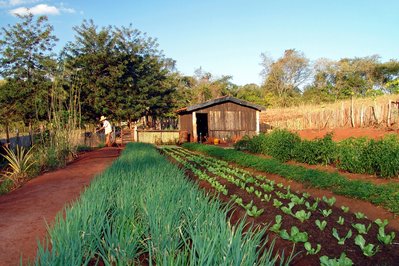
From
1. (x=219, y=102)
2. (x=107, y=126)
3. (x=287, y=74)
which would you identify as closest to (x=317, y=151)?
(x=107, y=126)

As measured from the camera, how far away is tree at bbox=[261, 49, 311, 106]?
41.9 m

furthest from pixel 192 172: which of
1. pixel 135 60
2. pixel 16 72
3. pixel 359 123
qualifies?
pixel 135 60

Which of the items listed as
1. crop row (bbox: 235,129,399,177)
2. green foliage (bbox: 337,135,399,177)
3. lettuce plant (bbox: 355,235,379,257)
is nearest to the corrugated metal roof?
crop row (bbox: 235,129,399,177)

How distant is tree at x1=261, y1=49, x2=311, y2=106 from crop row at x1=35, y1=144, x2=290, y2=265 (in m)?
40.3

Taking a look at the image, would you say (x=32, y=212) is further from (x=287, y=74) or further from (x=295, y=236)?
(x=287, y=74)

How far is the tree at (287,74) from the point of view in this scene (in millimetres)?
41938

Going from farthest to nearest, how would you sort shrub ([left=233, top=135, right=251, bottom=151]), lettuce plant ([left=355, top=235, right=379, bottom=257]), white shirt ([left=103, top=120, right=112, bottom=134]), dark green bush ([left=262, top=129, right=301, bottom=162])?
white shirt ([left=103, top=120, right=112, bottom=134])
shrub ([left=233, top=135, right=251, bottom=151])
dark green bush ([left=262, top=129, right=301, bottom=162])
lettuce plant ([left=355, top=235, right=379, bottom=257])

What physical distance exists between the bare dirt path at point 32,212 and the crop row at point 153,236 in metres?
0.29

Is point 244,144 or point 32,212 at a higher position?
point 244,144

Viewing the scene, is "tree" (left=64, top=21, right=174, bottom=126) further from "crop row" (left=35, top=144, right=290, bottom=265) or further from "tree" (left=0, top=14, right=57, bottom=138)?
"crop row" (left=35, top=144, right=290, bottom=265)

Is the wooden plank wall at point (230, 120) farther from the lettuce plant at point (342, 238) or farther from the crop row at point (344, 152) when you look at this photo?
the lettuce plant at point (342, 238)

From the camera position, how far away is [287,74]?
42656mm

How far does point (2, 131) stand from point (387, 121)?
24.6 metres

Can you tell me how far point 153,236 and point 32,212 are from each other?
2622 mm
